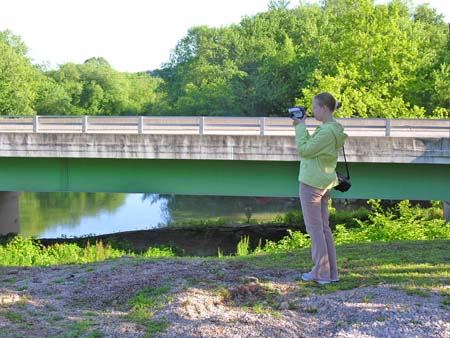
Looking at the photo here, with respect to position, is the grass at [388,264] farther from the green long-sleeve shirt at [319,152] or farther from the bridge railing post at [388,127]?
the bridge railing post at [388,127]

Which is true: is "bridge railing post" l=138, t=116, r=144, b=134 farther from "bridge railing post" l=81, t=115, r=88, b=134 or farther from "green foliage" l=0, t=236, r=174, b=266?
"green foliage" l=0, t=236, r=174, b=266

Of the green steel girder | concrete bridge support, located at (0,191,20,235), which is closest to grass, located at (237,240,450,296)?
the green steel girder

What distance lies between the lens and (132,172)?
18312 millimetres

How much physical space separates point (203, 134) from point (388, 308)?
12717 mm

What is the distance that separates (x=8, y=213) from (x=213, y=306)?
65.1 feet

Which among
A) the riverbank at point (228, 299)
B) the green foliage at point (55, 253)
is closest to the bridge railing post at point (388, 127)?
the green foliage at point (55, 253)

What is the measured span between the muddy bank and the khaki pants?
14196 mm

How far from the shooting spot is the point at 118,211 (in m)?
32.0

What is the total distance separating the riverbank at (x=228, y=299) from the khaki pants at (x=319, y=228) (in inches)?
6.7

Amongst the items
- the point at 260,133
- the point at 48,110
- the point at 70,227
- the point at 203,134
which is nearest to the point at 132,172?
the point at 203,134

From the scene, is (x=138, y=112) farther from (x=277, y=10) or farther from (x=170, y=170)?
(x=170, y=170)

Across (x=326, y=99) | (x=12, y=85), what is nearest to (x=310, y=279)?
(x=326, y=99)

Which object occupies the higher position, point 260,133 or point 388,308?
point 260,133

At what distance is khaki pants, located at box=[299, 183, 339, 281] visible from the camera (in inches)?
242
